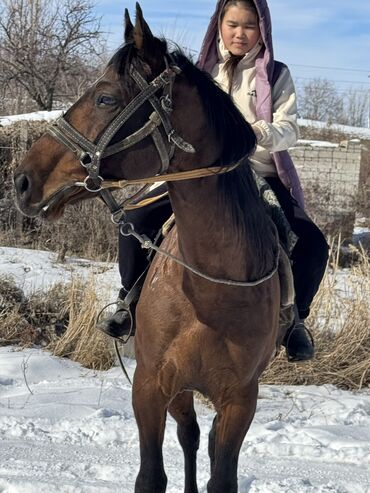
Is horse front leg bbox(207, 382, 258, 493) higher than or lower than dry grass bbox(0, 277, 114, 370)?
higher

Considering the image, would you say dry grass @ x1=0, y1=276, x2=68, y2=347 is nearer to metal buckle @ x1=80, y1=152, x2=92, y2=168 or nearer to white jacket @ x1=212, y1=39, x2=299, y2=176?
white jacket @ x1=212, y1=39, x2=299, y2=176

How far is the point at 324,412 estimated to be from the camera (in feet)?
19.6

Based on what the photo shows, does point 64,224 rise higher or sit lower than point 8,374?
higher

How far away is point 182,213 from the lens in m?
2.87

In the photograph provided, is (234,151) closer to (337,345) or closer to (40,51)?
(337,345)

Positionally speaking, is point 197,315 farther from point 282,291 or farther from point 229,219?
point 282,291

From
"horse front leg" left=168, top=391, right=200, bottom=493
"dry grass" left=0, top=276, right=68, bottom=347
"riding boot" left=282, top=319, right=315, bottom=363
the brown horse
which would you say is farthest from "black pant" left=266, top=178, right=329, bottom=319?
"dry grass" left=0, top=276, right=68, bottom=347

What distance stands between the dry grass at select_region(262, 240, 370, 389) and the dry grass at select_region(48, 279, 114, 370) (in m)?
1.48

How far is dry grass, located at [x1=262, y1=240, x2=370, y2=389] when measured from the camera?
6754 millimetres

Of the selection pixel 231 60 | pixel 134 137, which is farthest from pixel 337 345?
pixel 134 137

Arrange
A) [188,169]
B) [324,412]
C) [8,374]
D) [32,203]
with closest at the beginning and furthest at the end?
[32,203]
[188,169]
[324,412]
[8,374]

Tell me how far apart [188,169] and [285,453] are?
2809mm

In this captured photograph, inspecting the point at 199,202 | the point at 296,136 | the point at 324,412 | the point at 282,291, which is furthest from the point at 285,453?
the point at 199,202

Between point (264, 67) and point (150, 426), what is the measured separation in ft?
5.89
